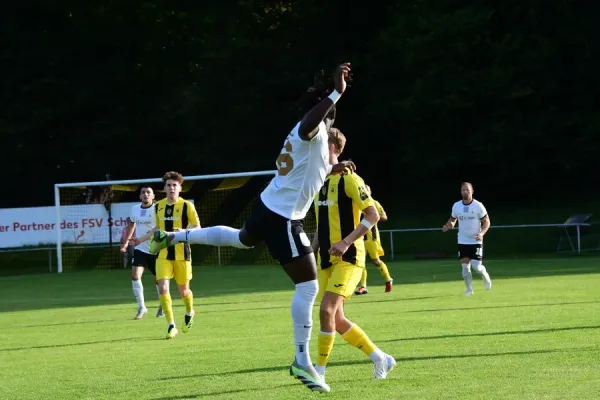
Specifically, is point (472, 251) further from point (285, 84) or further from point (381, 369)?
point (285, 84)

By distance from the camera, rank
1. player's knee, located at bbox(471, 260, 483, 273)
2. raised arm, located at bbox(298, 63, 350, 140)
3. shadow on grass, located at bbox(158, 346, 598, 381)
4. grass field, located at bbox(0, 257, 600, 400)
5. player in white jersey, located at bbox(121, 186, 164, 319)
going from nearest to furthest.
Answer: raised arm, located at bbox(298, 63, 350, 140), grass field, located at bbox(0, 257, 600, 400), shadow on grass, located at bbox(158, 346, 598, 381), player in white jersey, located at bbox(121, 186, 164, 319), player's knee, located at bbox(471, 260, 483, 273)

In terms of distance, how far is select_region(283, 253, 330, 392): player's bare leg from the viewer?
26.5 feet

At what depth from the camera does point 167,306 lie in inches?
575

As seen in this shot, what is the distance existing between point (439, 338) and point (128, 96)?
36109 millimetres

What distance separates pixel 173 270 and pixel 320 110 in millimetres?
7835

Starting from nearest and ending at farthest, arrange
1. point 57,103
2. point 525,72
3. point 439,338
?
point 439,338
point 525,72
point 57,103

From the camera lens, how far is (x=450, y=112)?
41.7 meters

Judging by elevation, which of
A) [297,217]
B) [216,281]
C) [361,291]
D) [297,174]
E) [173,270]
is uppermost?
[297,174]

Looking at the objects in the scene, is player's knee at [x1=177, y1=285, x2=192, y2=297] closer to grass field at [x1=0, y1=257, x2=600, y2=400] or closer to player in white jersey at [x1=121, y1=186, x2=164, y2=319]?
grass field at [x1=0, y1=257, x2=600, y2=400]

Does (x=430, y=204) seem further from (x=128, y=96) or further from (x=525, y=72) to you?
(x=128, y=96)

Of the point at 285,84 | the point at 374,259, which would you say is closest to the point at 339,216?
the point at 374,259

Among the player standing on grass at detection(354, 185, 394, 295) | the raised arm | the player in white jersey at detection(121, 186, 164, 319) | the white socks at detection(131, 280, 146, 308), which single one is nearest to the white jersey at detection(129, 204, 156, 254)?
the player in white jersey at detection(121, 186, 164, 319)

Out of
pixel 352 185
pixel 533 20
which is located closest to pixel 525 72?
pixel 533 20

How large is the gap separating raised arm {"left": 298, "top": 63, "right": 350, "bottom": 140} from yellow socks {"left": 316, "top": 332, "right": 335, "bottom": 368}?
1908mm
